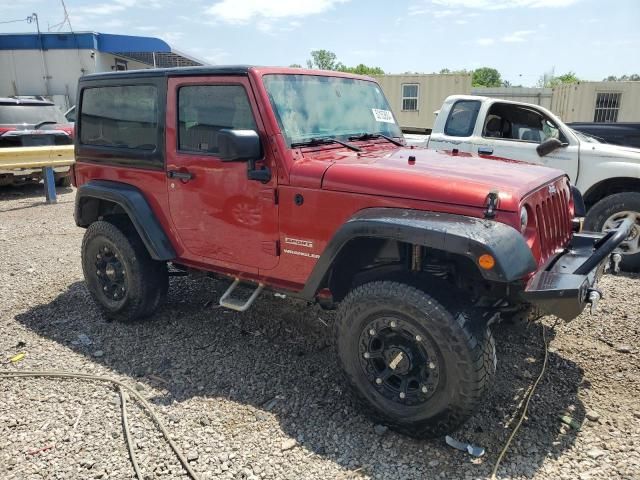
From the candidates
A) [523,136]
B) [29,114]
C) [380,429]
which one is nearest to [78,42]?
[29,114]

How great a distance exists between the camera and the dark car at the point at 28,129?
30.9 ft

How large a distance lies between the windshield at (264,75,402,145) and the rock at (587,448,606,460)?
2429 millimetres

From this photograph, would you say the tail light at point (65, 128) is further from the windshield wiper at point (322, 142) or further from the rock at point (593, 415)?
the rock at point (593, 415)

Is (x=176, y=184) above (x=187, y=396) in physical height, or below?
above

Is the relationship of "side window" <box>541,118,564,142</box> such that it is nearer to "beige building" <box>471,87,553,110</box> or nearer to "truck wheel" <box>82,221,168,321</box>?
"truck wheel" <box>82,221,168,321</box>

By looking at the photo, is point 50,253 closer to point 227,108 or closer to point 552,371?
point 227,108

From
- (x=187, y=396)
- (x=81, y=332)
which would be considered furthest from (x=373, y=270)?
(x=81, y=332)

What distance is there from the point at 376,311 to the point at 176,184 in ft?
6.00

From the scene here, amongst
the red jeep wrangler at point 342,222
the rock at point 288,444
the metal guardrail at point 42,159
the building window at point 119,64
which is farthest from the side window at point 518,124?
the building window at point 119,64

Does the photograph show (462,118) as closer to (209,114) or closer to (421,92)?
Result: (209,114)

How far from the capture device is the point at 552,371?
Answer: 360cm

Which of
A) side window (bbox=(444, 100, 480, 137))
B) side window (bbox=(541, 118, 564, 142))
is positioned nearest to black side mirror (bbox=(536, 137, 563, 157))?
side window (bbox=(541, 118, 564, 142))

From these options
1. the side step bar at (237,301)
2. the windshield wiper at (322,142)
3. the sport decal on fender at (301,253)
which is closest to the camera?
the sport decal on fender at (301,253)

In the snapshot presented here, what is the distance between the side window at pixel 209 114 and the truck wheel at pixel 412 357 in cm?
141
